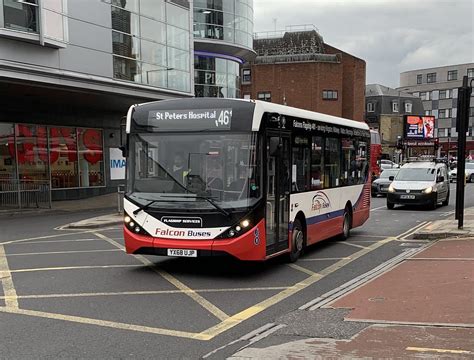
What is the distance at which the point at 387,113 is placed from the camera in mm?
75250

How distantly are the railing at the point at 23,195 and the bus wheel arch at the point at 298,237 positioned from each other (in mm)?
14271

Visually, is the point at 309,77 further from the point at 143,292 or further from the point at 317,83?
the point at 143,292

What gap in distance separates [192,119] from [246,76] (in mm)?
53360

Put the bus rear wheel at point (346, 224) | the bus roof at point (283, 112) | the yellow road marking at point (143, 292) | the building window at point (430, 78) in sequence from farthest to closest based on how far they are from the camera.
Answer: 1. the building window at point (430, 78)
2. the bus rear wheel at point (346, 224)
3. the bus roof at point (283, 112)
4. the yellow road marking at point (143, 292)

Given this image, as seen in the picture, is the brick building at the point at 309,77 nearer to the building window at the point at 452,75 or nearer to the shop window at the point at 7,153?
the shop window at the point at 7,153

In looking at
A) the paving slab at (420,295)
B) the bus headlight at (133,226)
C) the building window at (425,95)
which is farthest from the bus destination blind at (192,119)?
the building window at (425,95)

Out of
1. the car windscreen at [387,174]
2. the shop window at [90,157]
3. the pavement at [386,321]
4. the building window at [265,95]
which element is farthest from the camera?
the building window at [265,95]

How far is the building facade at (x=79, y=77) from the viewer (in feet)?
58.3

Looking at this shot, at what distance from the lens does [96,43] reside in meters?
20.5

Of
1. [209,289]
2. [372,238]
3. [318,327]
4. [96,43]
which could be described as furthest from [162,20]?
[318,327]

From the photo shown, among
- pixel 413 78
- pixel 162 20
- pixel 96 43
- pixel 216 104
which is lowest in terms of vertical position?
pixel 216 104

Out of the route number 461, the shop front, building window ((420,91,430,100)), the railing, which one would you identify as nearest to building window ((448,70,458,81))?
building window ((420,91,430,100))

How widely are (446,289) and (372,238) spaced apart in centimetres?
574

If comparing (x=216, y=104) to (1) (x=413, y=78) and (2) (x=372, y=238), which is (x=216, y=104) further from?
(1) (x=413, y=78)
